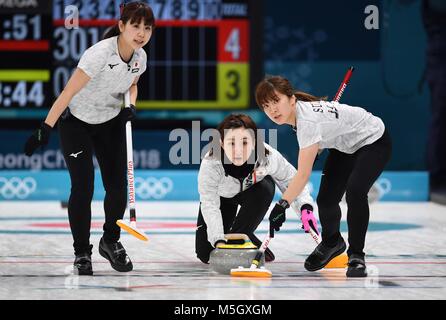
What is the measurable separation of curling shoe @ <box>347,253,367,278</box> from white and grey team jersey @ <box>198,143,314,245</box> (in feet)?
1.42

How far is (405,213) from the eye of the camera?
27.7ft

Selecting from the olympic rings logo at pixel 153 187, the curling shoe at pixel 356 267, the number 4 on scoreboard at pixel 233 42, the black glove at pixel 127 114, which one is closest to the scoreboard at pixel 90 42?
the number 4 on scoreboard at pixel 233 42

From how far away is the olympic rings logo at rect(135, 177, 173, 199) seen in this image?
31.3 ft

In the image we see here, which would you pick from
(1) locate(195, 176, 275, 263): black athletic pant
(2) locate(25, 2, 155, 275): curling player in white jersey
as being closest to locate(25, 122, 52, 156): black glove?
(2) locate(25, 2, 155, 275): curling player in white jersey

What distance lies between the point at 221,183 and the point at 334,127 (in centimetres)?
68

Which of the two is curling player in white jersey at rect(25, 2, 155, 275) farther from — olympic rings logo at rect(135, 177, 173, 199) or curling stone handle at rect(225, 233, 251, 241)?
olympic rings logo at rect(135, 177, 173, 199)

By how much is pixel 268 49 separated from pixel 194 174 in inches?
62.4

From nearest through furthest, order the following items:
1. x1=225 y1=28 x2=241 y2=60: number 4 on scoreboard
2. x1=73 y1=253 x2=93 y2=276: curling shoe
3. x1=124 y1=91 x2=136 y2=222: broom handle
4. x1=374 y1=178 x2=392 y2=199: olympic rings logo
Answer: x1=73 y1=253 x2=93 y2=276: curling shoe, x1=124 y1=91 x2=136 y2=222: broom handle, x1=225 y1=28 x2=241 y2=60: number 4 on scoreboard, x1=374 y1=178 x2=392 y2=199: olympic rings logo

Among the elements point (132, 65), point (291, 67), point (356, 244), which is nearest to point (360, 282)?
point (356, 244)

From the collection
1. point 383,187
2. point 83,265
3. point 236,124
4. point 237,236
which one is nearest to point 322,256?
point 237,236

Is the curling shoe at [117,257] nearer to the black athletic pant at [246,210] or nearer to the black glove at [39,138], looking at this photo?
the black athletic pant at [246,210]

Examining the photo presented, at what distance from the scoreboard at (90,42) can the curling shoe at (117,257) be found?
4.64 metres

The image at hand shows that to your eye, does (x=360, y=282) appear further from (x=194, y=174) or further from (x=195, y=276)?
(x=194, y=174)

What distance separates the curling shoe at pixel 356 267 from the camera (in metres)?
4.55
